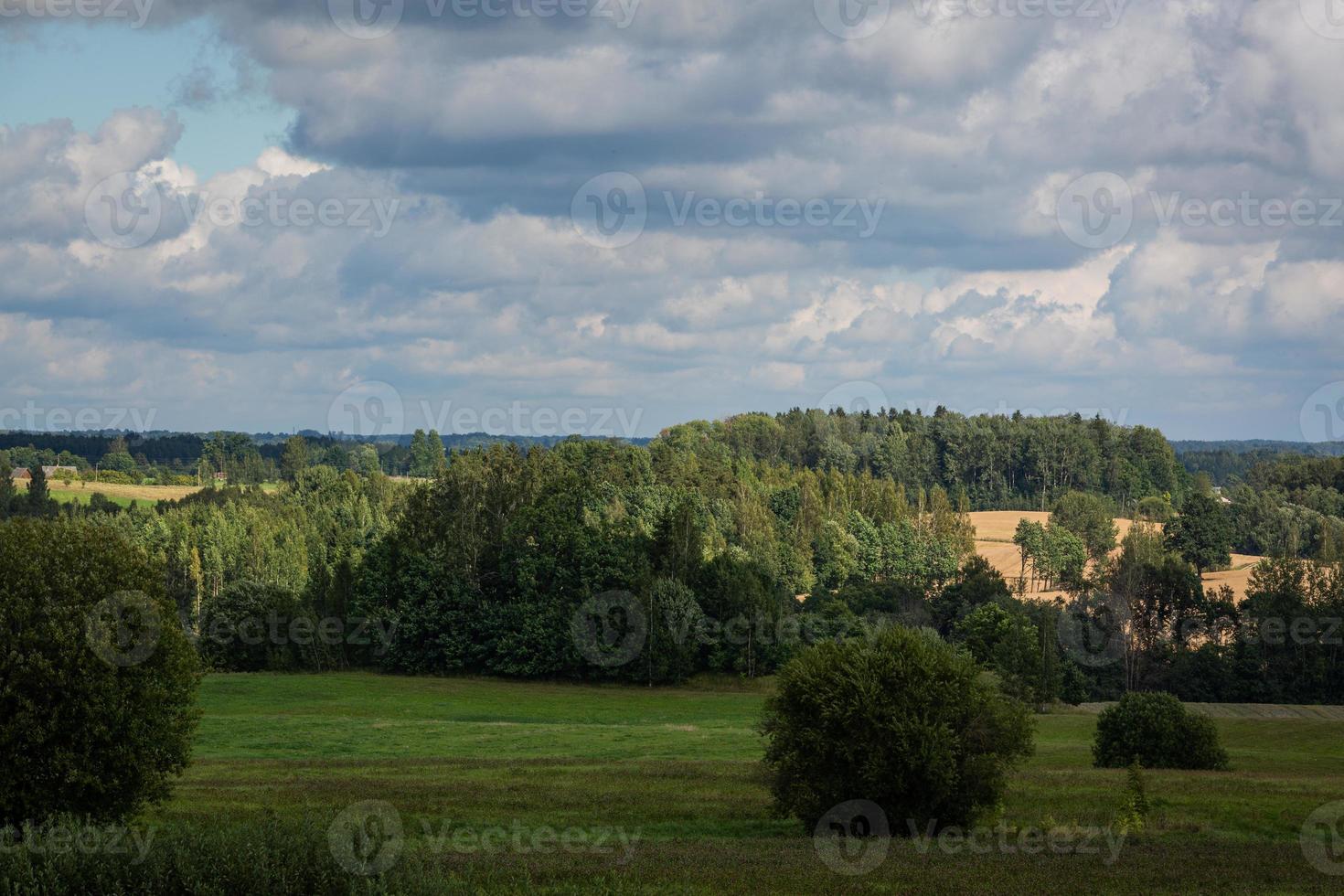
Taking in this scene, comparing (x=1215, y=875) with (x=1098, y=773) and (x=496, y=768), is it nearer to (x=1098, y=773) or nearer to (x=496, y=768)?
(x=1098, y=773)

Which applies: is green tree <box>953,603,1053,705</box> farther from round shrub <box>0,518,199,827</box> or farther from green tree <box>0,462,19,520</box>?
green tree <box>0,462,19,520</box>

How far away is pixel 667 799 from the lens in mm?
33219

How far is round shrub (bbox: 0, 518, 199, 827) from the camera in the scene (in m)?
23.0

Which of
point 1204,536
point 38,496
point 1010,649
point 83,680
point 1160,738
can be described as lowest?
point 1010,649

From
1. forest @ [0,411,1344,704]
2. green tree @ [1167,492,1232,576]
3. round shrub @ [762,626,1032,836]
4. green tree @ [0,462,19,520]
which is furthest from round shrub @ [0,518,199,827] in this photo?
green tree @ [0,462,19,520]

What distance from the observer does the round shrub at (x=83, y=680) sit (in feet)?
75.6

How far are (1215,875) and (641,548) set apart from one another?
77.8 m

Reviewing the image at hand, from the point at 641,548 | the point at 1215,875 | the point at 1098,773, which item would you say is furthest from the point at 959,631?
the point at 1215,875

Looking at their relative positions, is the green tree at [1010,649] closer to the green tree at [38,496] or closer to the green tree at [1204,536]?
the green tree at [1204,536]

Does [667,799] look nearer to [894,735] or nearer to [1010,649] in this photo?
[894,735]

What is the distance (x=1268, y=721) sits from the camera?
7888 cm

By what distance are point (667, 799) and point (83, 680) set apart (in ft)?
53.2

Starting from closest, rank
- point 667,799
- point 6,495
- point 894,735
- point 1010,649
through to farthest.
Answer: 1. point 894,735
2. point 667,799
3. point 1010,649
4. point 6,495

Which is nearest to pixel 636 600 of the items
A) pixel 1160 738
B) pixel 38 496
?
pixel 1160 738
